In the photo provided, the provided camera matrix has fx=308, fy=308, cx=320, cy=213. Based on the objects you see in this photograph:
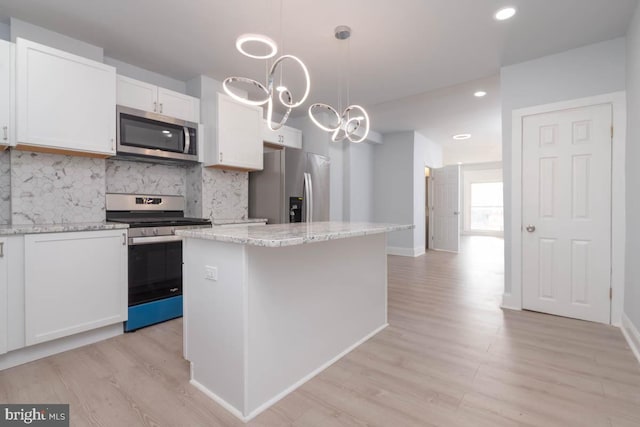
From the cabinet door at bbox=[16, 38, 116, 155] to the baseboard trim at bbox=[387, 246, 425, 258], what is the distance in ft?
18.0

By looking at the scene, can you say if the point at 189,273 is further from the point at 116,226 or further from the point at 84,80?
the point at 84,80

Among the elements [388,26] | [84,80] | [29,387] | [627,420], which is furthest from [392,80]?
[29,387]

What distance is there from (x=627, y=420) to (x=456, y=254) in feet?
18.2

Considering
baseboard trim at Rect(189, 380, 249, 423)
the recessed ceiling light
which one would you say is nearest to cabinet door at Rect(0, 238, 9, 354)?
baseboard trim at Rect(189, 380, 249, 423)

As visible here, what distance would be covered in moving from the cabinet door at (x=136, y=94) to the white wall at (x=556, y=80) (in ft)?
12.0

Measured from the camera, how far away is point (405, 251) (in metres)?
6.61

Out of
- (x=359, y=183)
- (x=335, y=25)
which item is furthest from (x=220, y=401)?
(x=359, y=183)

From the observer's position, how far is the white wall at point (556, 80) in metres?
2.77

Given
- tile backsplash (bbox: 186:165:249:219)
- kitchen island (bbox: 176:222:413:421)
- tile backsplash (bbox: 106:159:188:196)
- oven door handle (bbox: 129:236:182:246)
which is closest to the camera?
kitchen island (bbox: 176:222:413:421)

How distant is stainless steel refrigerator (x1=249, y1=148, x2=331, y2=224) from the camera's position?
4043mm

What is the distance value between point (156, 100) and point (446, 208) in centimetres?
641

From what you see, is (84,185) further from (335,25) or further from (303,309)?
(335,25)

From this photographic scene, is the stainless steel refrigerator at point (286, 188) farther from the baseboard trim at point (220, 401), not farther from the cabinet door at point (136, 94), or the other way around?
the baseboard trim at point (220, 401)

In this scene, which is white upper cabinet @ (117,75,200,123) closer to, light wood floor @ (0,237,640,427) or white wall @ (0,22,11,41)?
white wall @ (0,22,11,41)
